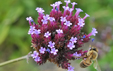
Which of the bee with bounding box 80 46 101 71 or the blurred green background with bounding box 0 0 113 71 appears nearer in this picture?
the bee with bounding box 80 46 101 71

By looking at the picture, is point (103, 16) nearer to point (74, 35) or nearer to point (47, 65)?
point (47, 65)

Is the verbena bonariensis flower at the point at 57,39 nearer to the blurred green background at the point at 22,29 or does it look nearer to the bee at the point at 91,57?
the bee at the point at 91,57

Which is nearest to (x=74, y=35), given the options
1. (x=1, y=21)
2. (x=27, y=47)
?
(x=27, y=47)

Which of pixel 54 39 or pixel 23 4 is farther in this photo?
pixel 23 4

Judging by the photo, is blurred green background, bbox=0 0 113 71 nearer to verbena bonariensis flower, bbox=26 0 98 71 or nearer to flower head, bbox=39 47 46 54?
verbena bonariensis flower, bbox=26 0 98 71

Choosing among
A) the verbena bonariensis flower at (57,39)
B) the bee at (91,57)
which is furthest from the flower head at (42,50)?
the bee at (91,57)

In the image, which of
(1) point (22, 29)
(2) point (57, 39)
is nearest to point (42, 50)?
(2) point (57, 39)

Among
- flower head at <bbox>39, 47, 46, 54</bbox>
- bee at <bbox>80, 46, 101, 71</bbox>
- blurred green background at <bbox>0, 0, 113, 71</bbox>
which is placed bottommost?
bee at <bbox>80, 46, 101, 71</bbox>

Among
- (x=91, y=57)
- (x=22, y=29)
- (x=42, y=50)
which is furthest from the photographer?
(x=22, y=29)

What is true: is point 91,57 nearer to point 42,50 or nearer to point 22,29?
point 42,50

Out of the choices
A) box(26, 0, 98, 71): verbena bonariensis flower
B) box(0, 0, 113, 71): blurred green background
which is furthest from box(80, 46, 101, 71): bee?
box(0, 0, 113, 71): blurred green background

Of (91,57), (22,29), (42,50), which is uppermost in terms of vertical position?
(22,29)
